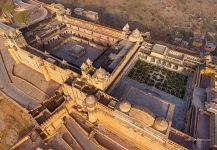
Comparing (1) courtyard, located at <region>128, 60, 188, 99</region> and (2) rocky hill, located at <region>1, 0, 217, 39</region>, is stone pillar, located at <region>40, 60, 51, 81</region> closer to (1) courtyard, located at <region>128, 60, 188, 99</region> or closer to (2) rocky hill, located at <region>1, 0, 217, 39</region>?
(1) courtyard, located at <region>128, 60, 188, 99</region>

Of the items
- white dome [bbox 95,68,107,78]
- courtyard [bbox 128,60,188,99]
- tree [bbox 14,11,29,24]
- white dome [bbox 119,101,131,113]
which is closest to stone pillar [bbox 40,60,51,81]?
white dome [bbox 95,68,107,78]

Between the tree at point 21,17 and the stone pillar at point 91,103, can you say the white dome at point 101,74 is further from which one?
the tree at point 21,17

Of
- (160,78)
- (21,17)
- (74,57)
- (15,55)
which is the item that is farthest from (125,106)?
(21,17)

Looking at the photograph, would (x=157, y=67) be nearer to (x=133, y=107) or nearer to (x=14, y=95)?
(x=133, y=107)

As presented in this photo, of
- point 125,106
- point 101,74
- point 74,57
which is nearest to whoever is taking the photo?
point 125,106

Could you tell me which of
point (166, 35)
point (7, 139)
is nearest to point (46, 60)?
point (7, 139)

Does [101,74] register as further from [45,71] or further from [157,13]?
[157,13]
